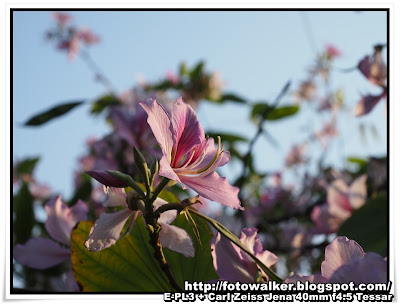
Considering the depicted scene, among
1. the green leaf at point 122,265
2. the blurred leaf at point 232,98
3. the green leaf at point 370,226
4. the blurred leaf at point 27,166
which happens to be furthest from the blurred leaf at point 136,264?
the blurred leaf at point 27,166

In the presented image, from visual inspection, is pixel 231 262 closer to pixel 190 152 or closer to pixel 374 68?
pixel 190 152

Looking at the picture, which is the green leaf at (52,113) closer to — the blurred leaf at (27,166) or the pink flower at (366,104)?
the pink flower at (366,104)

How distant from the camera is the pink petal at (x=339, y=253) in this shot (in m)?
0.31

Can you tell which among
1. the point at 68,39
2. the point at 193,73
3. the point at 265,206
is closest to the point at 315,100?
the point at 193,73

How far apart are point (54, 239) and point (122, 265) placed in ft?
0.69

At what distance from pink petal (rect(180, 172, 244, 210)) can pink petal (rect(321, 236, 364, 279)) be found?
0.07 meters

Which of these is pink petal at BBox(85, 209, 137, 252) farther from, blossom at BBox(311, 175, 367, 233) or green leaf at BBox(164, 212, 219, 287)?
blossom at BBox(311, 175, 367, 233)

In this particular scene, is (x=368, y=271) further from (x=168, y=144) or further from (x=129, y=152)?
(x=129, y=152)

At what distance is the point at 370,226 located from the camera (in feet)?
2.49

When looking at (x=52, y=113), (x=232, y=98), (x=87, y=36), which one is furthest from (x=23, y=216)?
(x=87, y=36)

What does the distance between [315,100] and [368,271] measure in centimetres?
260

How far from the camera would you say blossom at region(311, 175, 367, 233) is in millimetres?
893

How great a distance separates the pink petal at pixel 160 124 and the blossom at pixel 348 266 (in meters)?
0.13

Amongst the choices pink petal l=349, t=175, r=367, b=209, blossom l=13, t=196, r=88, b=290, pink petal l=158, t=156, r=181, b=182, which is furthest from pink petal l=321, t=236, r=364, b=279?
pink petal l=349, t=175, r=367, b=209
